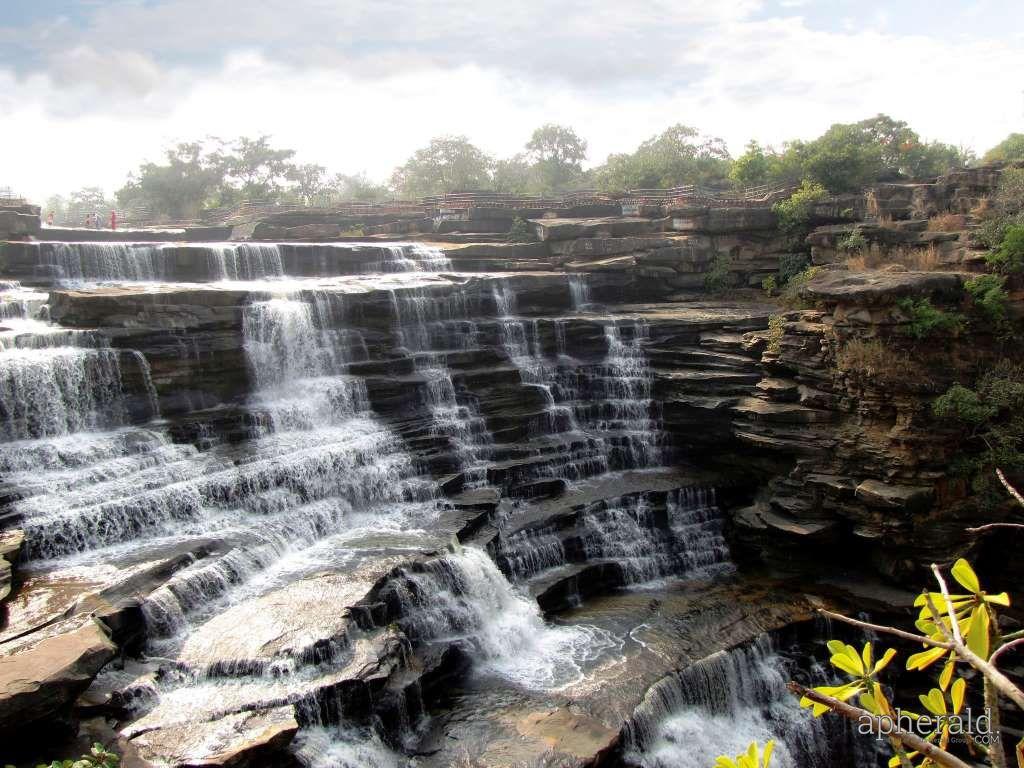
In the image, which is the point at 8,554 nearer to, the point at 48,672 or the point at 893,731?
the point at 48,672

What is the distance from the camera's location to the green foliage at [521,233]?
78.6 feet

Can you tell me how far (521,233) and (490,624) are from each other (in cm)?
1595

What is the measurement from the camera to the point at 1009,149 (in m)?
27.9

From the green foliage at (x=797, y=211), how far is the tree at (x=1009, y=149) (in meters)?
11.4

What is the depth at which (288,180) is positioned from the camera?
4147 cm

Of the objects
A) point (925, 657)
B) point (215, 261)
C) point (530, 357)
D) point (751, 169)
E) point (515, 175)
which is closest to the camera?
point (925, 657)

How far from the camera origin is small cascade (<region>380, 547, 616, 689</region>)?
10.2 m

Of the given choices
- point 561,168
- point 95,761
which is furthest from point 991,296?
point 561,168

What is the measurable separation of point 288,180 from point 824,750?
39.7 meters

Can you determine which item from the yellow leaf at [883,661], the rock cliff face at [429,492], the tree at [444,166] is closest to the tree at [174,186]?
the tree at [444,166]

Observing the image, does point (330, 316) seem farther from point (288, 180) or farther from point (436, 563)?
point (288, 180)

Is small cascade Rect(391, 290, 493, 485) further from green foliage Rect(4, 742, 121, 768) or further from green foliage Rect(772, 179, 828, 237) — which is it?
green foliage Rect(772, 179, 828, 237)

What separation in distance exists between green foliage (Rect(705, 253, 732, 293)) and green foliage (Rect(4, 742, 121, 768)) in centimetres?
1782

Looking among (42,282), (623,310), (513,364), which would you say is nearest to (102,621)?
(513,364)
